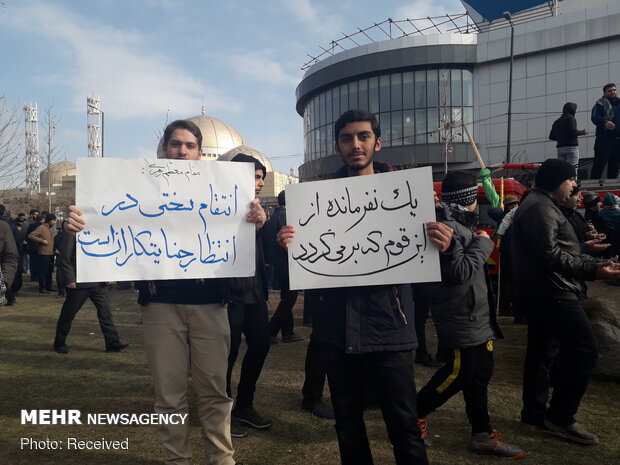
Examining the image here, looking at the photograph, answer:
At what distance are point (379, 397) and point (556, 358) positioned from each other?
2158 mm

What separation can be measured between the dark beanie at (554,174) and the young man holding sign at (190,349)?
7.46 feet

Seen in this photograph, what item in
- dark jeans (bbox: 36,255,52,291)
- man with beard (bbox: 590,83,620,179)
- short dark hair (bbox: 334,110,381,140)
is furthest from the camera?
dark jeans (bbox: 36,255,52,291)

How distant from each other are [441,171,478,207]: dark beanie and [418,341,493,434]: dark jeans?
3.23 feet

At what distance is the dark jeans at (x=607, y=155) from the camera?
8.35 metres

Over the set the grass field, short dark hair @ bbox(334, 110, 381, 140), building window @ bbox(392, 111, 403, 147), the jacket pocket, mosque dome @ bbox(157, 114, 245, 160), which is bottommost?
the grass field

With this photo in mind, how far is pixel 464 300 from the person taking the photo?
3066 mm

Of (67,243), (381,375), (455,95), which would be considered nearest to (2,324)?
(67,243)

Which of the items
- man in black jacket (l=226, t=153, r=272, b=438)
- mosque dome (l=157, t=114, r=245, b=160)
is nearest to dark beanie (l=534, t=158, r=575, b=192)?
man in black jacket (l=226, t=153, r=272, b=438)

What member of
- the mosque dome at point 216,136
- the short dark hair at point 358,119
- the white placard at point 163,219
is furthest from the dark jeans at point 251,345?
the mosque dome at point 216,136

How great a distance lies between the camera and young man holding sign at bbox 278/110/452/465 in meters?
2.15

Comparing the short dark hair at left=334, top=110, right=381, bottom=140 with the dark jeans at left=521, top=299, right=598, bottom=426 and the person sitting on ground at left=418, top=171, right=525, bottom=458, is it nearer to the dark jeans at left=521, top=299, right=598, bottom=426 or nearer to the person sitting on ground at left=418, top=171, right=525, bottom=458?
the person sitting on ground at left=418, top=171, right=525, bottom=458

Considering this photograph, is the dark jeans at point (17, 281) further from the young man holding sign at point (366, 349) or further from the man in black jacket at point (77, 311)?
the young man holding sign at point (366, 349)

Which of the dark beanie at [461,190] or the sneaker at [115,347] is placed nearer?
the dark beanie at [461,190]

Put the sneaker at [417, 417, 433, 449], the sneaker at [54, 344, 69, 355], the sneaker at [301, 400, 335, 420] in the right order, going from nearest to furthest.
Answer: the sneaker at [417, 417, 433, 449] → the sneaker at [301, 400, 335, 420] → the sneaker at [54, 344, 69, 355]
